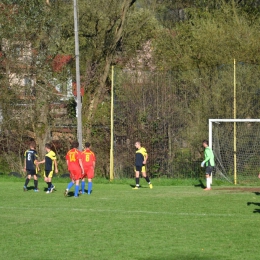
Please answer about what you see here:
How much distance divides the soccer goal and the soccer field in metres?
3.64

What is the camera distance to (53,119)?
107 feet

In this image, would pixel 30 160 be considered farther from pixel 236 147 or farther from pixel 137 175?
pixel 236 147

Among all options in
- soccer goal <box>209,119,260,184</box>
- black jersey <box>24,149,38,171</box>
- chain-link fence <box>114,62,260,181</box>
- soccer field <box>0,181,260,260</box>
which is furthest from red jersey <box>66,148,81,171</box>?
chain-link fence <box>114,62,260,181</box>

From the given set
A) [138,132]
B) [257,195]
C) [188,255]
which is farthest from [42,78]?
[188,255]

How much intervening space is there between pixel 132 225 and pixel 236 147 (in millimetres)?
12745

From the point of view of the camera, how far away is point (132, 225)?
1535 cm

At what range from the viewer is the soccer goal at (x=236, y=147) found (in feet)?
88.6

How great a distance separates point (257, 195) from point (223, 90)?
751cm

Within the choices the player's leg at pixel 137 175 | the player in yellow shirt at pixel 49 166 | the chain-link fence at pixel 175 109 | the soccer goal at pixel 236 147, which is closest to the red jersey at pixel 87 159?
the player in yellow shirt at pixel 49 166

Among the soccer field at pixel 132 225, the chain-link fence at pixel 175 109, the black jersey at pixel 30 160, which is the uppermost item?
the chain-link fence at pixel 175 109

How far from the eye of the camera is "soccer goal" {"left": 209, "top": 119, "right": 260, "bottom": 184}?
2702cm

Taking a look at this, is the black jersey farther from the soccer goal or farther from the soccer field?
the soccer goal

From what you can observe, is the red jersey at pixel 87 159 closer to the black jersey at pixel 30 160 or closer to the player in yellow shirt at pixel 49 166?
the player in yellow shirt at pixel 49 166

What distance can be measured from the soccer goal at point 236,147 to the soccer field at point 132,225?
11.9 feet
